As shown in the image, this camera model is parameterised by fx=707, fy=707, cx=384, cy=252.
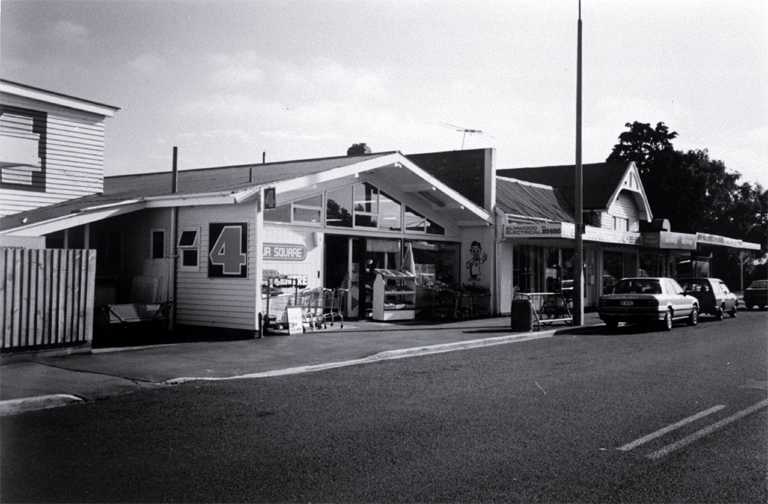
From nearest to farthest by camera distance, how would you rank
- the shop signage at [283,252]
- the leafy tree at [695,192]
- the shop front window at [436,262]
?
the shop signage at [283,252]
the shop front window at [436,262]
the leafy tree at [695,192]

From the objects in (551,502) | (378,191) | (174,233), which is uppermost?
(378,191)

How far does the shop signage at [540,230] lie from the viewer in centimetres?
2219

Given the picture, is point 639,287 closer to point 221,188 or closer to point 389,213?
point 389,213

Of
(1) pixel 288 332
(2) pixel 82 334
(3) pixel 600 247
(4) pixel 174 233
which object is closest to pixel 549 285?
(3) pixel 600 247

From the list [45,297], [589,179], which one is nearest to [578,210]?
[45,297]

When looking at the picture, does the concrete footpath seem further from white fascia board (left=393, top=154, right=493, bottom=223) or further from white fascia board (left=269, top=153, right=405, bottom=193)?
white fascia board (left=393, top=154, right=493, bottom=223)

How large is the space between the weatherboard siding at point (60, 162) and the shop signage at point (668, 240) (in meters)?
21.4

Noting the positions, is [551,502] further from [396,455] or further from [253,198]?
[253,198]

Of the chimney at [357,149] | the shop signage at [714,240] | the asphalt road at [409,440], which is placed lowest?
the asphalt road at [409,440]

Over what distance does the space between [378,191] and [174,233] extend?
6.21m

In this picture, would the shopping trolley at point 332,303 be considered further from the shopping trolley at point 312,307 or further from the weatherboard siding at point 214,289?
the weatherboard siding at point 214,289

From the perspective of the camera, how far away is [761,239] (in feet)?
176

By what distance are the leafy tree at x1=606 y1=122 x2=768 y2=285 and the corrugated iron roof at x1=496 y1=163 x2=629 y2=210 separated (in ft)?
52.5

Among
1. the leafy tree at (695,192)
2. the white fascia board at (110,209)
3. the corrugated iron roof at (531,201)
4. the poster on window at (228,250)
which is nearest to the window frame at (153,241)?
the white fascia board at (110,209)
